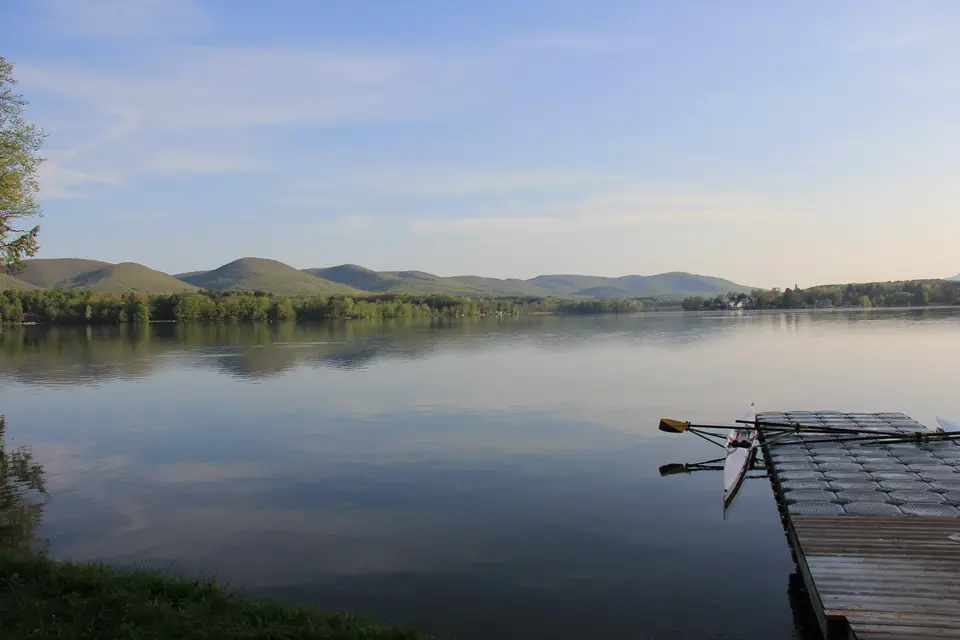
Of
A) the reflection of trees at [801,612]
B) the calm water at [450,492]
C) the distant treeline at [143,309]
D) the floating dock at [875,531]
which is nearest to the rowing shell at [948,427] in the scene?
the floating dock at [875,531]

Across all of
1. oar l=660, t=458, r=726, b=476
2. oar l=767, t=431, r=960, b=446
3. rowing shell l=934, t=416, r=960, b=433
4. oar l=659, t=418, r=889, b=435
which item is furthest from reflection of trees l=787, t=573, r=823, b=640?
rowing shell l=934, t=416, r=960, b=433

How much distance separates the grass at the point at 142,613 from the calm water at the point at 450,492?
74.4 inches

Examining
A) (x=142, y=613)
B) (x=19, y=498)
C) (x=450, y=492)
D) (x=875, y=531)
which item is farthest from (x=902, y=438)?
(x=19, y=498)

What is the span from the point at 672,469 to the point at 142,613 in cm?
1488

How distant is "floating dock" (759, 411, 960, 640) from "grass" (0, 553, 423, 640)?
5.58m

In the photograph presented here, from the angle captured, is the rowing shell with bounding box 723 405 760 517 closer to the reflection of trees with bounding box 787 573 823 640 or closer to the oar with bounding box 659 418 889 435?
the oar with bounding box 659 418 889 435

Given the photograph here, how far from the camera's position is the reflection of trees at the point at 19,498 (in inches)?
557

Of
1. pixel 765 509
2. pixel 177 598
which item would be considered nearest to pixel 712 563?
pixel 765 509

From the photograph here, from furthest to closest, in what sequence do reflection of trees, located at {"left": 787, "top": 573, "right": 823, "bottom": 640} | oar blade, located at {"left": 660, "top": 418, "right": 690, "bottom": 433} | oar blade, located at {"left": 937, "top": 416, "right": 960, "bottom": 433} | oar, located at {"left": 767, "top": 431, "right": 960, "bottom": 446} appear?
oar blade, located at {"left": 660, "top": 418, "right": 690, "bottom": 433}
oar blade, located at {"left": 937, "top": 416, "right": 960, "bottom": 433}
oar, located at {"left": 767, "top": 431, "right": 960, "bottom": 446}
reflection of trees, located at {"left": 787, "top": 573, "right": 823, "bottom": 640}

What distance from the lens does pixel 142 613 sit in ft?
28.9

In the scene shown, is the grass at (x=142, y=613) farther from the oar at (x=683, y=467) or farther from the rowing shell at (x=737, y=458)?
the oar at (x=683, y=467)

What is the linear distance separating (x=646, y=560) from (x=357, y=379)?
32923 mm

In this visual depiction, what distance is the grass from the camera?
834 centimetres

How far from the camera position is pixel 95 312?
17738cm
